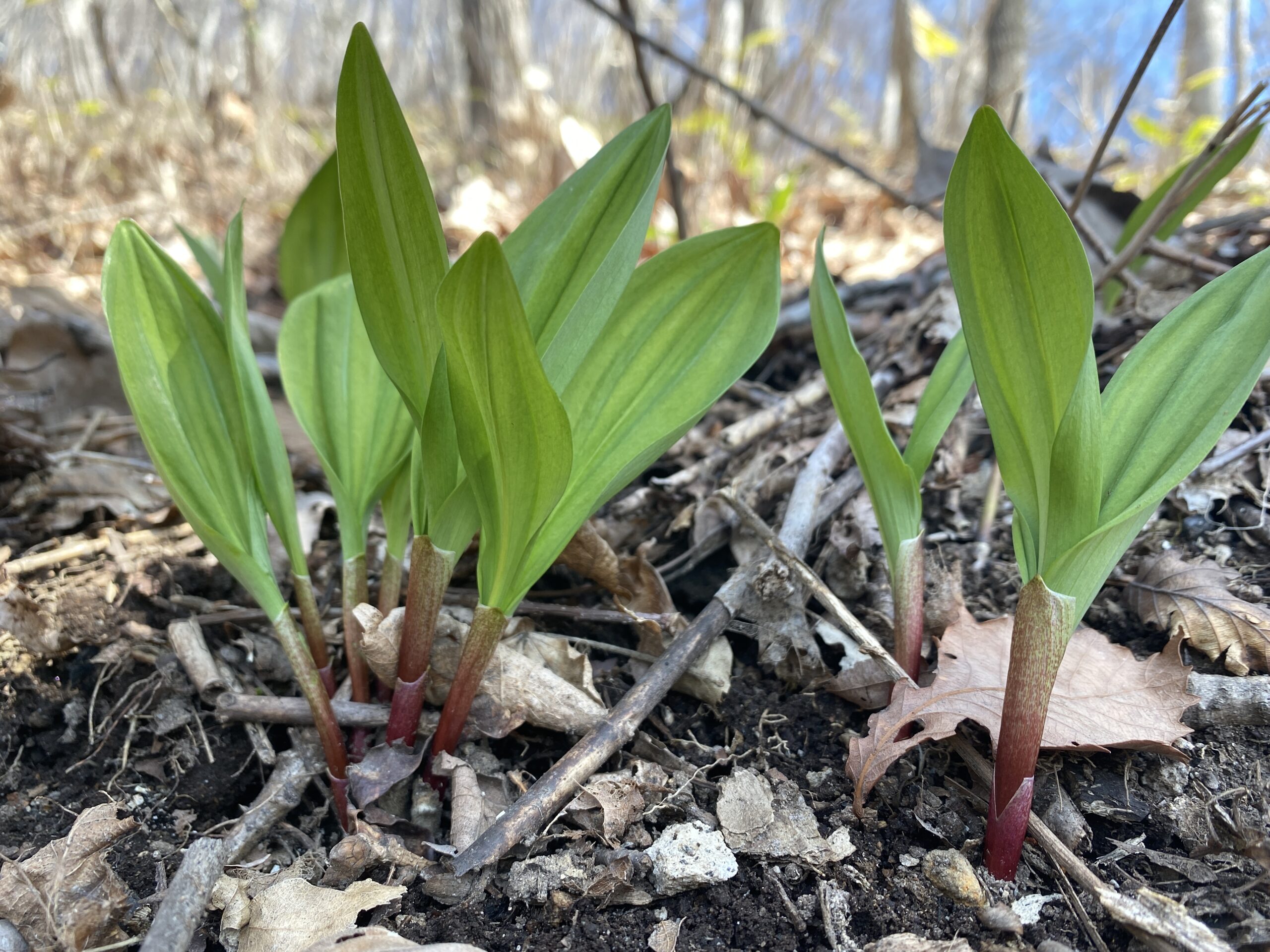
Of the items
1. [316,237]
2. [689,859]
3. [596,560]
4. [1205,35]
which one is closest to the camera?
[689,859]

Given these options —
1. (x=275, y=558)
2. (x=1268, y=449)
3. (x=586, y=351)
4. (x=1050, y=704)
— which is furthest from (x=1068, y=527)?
(x=275, y=558)

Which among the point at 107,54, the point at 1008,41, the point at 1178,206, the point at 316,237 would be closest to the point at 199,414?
the point at 316,237

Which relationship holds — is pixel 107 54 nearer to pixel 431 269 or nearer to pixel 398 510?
pixel 398 510

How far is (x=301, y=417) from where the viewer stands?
101 centimetres

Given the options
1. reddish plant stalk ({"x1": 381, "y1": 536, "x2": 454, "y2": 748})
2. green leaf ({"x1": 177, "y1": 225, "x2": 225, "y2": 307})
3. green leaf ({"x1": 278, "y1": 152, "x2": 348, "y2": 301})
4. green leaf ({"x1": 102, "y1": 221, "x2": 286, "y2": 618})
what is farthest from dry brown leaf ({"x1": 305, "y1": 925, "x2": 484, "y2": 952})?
green leaf ({"x1": 278, "y1": 152, "x2": 348, "y2": 301})

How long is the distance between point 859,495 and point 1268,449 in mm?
610

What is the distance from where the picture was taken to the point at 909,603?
0.91 m

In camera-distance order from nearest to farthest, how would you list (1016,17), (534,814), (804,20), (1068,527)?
(1068,527), (534,814), (804,20), (1016,17)

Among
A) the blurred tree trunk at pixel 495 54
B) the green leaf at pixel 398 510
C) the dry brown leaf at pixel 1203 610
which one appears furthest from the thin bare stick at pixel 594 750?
the blurred tree trunk at pixel 495 54

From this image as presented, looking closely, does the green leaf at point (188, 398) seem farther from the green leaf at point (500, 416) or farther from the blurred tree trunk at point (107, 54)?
the blurred tree trunk at point (107, 54)

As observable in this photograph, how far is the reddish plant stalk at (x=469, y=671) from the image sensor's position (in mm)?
848

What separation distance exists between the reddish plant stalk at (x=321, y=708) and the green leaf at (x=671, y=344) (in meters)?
0.29

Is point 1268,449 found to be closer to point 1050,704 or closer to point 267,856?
point 1050,704

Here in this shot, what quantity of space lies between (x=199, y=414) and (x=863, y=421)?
754mm
